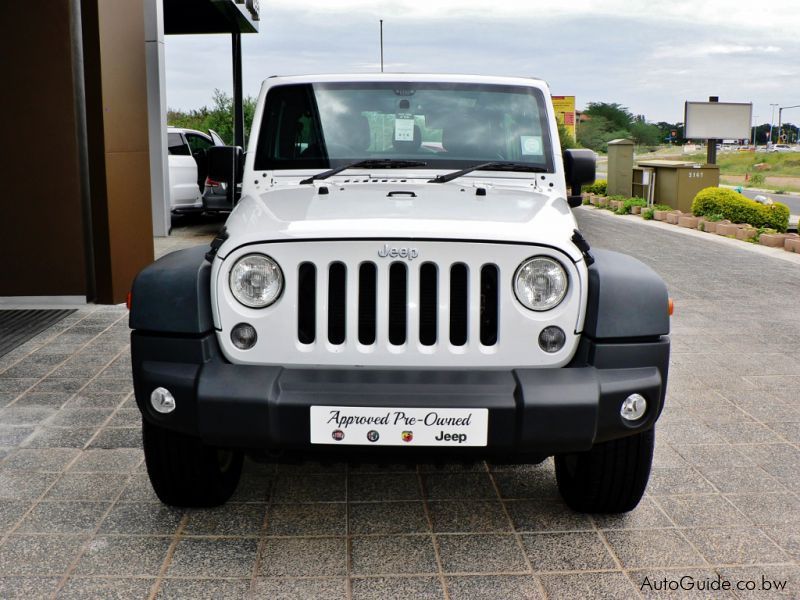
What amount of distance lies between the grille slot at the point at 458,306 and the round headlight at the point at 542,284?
20cm

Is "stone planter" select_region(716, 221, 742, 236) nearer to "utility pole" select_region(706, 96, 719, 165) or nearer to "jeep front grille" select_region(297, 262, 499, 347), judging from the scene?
"utility pole" select_region(706, 96, 719, 165)

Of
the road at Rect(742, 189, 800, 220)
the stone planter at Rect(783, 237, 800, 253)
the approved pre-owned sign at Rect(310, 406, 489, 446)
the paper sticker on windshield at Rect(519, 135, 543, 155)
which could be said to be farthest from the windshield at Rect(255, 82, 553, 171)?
the road at Rect(742, 189, 800, 220)

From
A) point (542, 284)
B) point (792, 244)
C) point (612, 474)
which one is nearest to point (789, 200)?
point (792, 244)

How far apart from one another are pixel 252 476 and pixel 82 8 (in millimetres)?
5584

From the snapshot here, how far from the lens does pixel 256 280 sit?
3.23m

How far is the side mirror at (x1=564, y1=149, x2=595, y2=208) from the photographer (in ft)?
15.1

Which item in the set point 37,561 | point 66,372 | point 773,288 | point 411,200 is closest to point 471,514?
point 411,200

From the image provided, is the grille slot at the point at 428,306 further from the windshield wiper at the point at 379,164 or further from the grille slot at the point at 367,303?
the windshield wiper at the point at 379,164

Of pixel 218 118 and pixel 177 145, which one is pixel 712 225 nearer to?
pixel 177 145

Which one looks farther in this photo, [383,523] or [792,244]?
[792,244]

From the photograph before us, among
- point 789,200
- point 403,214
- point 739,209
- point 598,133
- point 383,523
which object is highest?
point 598,133

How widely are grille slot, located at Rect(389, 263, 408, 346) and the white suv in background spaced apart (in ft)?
43.8

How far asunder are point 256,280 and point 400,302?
52 centimetres

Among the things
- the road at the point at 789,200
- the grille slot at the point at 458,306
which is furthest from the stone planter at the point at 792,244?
the road at the point at 789,200
